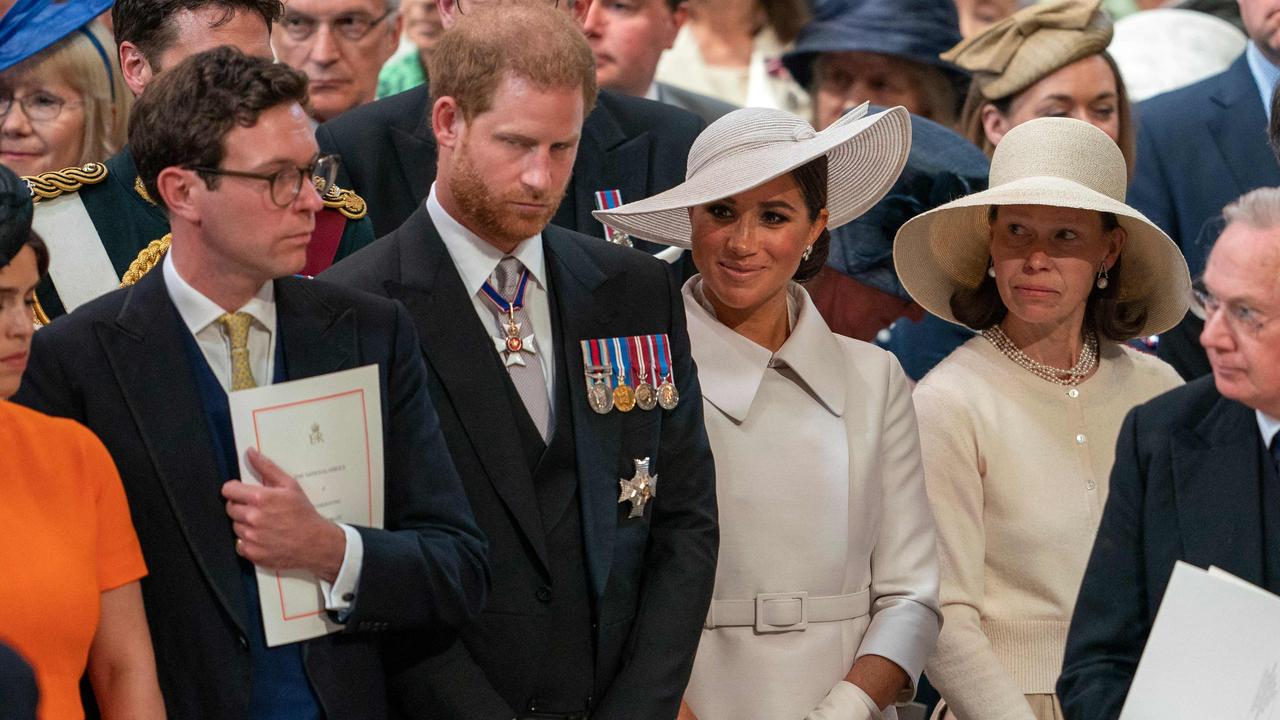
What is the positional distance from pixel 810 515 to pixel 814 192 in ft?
2.27

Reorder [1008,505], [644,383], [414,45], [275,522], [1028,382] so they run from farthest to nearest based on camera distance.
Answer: [414,45] < [1028,382] < [1008,505] < [644,383] < [275,522]

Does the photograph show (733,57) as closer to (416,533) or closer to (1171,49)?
(1171,49)

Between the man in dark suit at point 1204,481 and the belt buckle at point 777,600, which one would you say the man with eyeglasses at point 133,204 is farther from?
the man in dark suit at point 1204,481

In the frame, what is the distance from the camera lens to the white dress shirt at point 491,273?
3354 mm

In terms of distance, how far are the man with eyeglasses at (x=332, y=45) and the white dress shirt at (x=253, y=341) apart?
84.5 inches

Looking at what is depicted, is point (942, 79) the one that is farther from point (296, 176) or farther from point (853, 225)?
point (296, 176)

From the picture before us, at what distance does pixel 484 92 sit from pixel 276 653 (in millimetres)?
1112

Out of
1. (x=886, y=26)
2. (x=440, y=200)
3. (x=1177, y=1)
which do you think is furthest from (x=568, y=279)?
(x=1177, y=1)

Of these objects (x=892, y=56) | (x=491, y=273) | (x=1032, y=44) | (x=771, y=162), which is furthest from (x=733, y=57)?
(x=491, y=273)

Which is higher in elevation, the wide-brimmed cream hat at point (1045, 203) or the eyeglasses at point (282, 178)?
the eyeglasses at point (282, 178)

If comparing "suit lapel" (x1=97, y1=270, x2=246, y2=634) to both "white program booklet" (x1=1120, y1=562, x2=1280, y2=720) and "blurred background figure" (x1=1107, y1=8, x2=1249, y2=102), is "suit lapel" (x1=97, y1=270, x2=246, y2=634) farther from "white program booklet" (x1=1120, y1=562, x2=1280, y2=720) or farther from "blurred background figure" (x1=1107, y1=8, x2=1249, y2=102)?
"blurred background figure" (x1=1107, y1=8, x2=1249, y2=102)

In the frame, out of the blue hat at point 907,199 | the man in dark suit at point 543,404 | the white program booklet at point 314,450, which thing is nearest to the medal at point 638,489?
the man in dark suit at point 543,404

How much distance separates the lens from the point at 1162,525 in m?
3.17

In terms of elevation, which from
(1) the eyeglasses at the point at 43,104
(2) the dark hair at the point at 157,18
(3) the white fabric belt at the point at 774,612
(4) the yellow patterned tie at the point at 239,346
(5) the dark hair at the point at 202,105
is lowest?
(3) the white fabric belt at the point at 774,612
